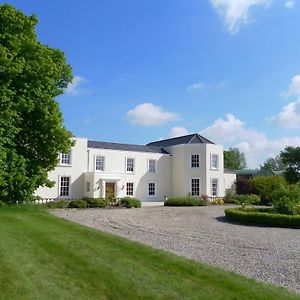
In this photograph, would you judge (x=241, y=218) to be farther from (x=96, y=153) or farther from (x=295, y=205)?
(x=96, y=153)

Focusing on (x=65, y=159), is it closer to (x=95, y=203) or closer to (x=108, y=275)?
(x=95, y=203)

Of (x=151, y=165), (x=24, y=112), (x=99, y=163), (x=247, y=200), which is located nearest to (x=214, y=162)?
(x=247, y=200)

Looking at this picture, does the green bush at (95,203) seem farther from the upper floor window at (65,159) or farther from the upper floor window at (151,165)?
the upper floor window at (151,165)

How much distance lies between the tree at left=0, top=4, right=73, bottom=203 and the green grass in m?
3.18

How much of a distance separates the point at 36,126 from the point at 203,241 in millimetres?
8318

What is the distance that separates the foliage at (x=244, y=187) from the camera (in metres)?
44.0

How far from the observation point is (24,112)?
580 inches

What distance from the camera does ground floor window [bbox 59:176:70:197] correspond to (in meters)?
33.4

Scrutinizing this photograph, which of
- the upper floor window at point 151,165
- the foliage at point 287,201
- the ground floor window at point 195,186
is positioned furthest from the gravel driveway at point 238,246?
the upper floor window at point 151,165

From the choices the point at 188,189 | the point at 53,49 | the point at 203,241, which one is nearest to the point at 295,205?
the point at 203,241

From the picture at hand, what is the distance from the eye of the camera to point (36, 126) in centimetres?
1557

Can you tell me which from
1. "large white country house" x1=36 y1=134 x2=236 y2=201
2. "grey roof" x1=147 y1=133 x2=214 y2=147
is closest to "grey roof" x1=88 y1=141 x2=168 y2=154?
"large white country house" x1=36 y1=134 x2=236 y2=201

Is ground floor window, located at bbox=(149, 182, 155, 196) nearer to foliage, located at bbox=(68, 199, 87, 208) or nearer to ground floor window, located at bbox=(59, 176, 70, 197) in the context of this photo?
ground floor window, located at bbox=(59, 176, 70, 197)

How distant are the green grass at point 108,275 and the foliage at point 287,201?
1202 cm
